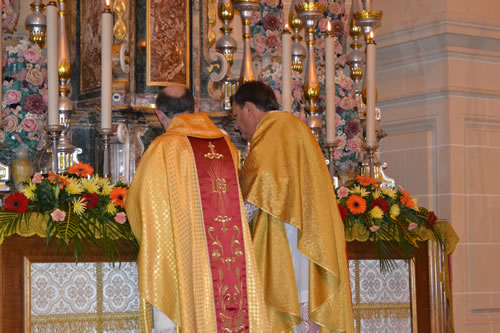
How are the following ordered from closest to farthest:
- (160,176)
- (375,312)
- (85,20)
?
(160,176), (375,312), (85,20)

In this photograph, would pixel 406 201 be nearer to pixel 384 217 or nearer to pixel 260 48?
pixel 384 217

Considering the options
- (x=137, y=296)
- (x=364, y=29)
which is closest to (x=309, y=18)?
(x=364, y=29)

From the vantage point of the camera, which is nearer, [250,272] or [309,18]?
[250,272]

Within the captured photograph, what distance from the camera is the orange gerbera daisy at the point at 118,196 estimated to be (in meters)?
4.40

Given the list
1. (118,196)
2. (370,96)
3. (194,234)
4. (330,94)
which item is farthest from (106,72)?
(370,96)

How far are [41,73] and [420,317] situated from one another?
274 cm

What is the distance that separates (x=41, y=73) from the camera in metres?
5.29

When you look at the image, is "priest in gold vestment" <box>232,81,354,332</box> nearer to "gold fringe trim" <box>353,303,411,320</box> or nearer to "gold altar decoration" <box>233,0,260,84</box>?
"gold fringe trim" <box>353,303,411,320</box>

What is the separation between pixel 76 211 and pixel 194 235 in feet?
1.95

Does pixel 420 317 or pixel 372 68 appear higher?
pixel 372 68

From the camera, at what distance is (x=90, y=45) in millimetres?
5516

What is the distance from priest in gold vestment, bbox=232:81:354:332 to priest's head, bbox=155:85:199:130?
40 cm

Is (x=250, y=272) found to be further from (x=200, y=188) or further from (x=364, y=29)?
(x=364, y=29)

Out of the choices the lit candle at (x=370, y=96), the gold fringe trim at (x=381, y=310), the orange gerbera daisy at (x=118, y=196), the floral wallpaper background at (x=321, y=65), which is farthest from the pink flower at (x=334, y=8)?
the orange gerbera daisy at (x=118, y=196)
